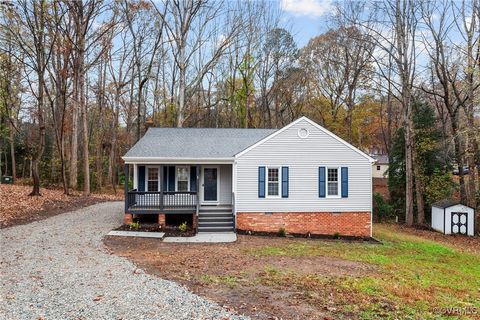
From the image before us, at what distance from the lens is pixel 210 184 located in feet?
55.0

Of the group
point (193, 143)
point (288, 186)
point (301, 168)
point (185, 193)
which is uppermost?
point (193, 143)

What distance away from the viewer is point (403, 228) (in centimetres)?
2034

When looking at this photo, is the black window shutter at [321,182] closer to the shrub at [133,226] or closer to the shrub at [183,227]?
the shrub at [183,227]

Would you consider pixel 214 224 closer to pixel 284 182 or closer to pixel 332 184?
pixel 284 182

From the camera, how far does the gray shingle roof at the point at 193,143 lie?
1567cm

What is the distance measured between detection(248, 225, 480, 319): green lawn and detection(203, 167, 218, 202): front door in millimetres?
4949

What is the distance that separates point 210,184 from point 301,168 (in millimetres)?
4326

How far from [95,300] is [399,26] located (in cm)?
2136

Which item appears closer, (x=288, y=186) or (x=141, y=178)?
(x=288, y=186)

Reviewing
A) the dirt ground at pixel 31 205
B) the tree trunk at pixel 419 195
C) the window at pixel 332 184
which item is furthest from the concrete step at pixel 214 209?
the tree trunk at pixel 419 195

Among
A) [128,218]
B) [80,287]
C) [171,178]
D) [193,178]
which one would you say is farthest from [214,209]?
[80,287]

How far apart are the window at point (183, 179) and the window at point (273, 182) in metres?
3.77

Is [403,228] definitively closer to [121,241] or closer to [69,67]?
[121,241]

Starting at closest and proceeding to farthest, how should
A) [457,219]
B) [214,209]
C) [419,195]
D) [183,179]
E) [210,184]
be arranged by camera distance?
[214,209], [183,179], [210,184], [457,219], [419,195]
